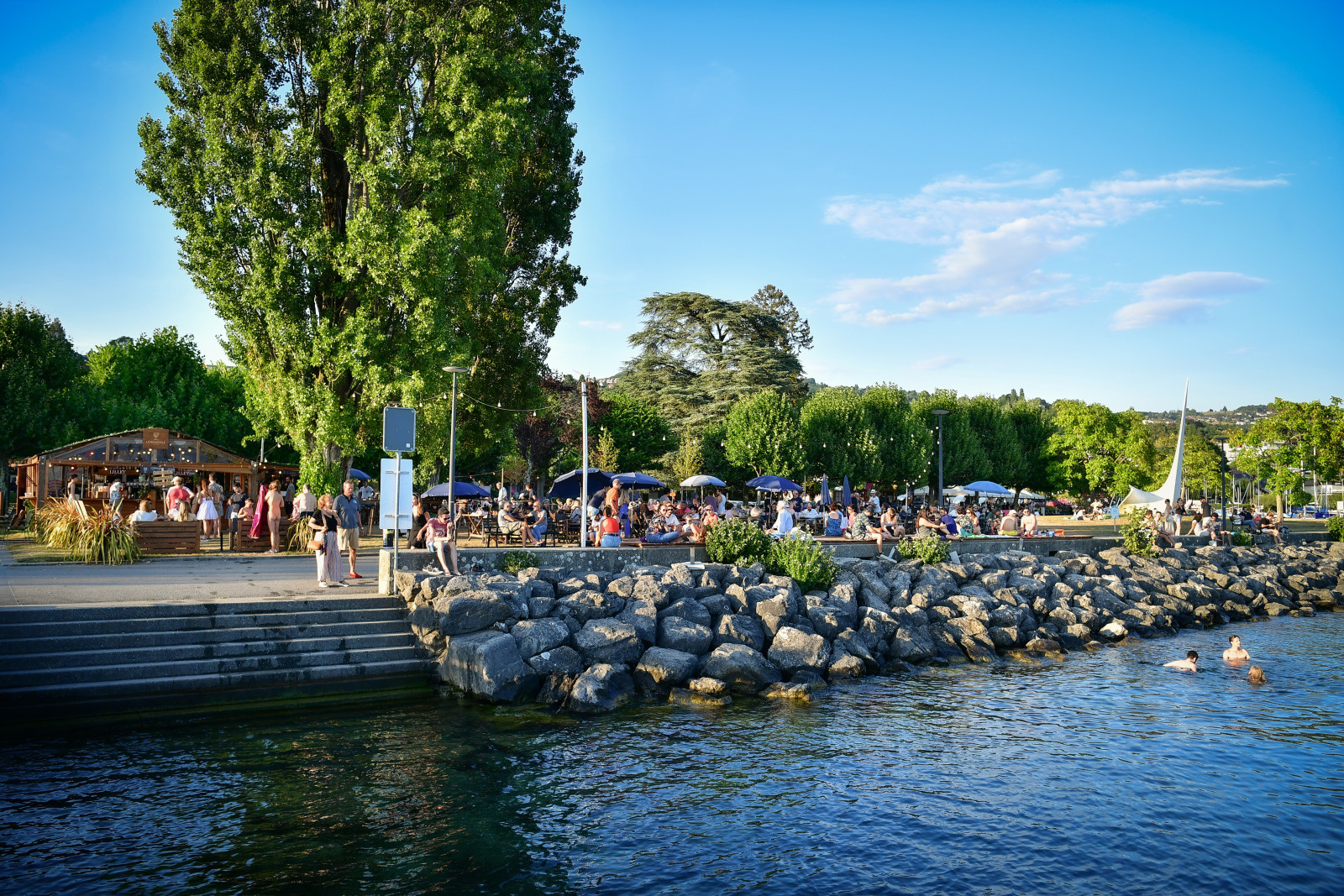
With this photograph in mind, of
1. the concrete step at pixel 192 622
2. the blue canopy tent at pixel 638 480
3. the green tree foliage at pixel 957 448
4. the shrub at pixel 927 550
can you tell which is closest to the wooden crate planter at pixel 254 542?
the concrete step at pixel 192 622

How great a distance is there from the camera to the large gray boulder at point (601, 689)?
11.8 m

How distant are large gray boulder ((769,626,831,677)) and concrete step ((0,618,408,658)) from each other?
233 inches

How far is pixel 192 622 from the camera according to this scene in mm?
11539

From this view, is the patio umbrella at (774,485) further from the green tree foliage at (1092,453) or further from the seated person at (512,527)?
the green tree foliage at (1092,453)

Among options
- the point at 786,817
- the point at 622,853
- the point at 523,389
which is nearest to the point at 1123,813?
the point at 786,817

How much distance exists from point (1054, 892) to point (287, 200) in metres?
20.6

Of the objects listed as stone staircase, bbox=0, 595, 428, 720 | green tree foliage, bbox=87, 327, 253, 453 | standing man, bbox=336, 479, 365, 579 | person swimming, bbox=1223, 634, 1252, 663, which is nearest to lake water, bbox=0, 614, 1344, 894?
stone staircase, bbox=0, 595, 428, 720

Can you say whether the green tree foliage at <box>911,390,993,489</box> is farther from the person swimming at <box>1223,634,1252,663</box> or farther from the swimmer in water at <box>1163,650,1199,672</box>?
the swimmer in water at <box>1163,650,1199,672</box>

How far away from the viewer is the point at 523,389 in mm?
27656

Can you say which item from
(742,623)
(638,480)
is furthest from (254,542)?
(742,623)

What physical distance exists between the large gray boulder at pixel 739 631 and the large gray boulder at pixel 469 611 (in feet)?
11.6

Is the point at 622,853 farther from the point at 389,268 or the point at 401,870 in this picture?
the point at 389,268

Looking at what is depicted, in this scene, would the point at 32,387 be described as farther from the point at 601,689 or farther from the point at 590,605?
the point at 601,689

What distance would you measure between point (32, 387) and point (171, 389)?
33.4 ft
